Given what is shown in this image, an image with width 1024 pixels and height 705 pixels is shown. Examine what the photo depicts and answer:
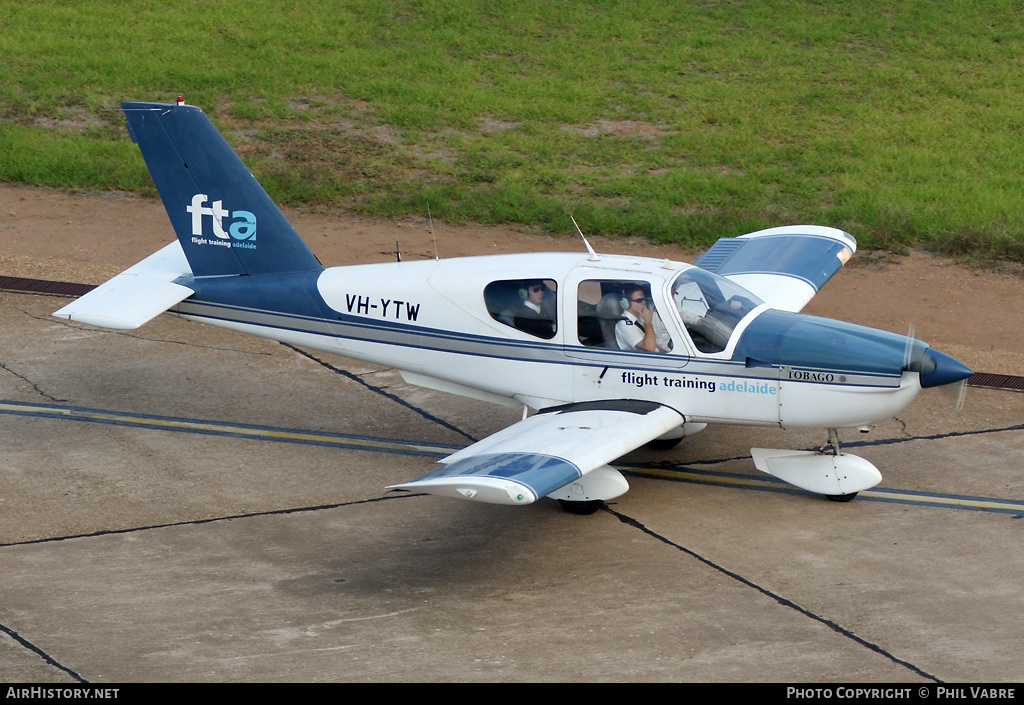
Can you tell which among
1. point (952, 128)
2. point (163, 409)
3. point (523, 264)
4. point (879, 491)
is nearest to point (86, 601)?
point (163, 409)

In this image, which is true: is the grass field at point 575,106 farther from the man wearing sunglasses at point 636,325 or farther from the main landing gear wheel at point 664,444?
the man wearing sunglasses at point 636,325

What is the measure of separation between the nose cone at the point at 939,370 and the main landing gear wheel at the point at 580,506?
2863 mm

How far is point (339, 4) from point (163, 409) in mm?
17628

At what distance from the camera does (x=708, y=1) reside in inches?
1115

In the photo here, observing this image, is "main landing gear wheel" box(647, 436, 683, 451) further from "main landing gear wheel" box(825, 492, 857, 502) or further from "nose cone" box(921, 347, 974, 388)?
"nose cone" box(921, 347, 974, 388)

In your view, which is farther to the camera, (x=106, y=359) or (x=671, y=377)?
(x=106, y=359)

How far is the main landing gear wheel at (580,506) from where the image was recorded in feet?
34.0

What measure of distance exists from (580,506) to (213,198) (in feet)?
15.4

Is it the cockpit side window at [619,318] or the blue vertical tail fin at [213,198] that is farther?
the blue vertical tail fin at [213,198]

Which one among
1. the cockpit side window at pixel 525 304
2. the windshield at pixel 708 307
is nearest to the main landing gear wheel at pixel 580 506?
the cockpit side window at pixel 525 304

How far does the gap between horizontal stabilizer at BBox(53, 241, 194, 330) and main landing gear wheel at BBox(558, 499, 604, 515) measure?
408 cm

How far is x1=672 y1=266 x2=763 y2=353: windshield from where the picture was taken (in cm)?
1034

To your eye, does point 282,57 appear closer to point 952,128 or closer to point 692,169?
point 692,169

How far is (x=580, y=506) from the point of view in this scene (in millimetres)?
10367
